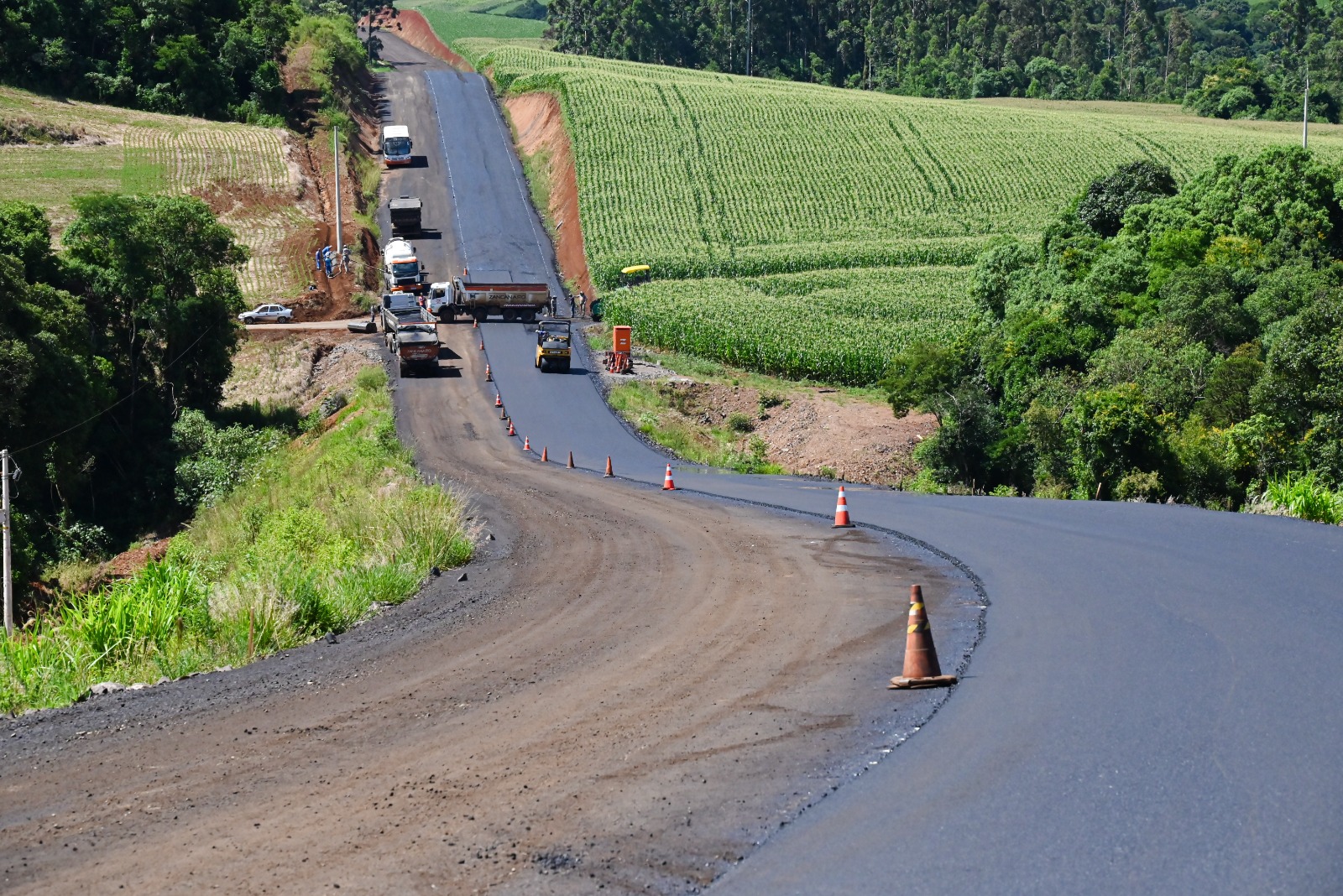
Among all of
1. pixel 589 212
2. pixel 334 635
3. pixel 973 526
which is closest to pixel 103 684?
pixel 334 635

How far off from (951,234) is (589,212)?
22143 mm

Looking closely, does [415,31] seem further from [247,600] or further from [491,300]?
[247,600]

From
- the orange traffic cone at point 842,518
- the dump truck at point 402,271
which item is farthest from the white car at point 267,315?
the orange traffic cone at point 842,518

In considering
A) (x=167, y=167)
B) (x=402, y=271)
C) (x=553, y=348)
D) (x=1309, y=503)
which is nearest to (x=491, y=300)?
(x=402, y=271)

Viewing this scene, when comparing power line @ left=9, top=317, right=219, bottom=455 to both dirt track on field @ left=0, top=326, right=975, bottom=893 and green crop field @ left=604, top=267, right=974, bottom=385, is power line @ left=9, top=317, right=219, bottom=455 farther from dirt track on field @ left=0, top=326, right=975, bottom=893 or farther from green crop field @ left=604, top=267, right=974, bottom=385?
dirt track on field @ left=0, top=326, right=975, bottom=893

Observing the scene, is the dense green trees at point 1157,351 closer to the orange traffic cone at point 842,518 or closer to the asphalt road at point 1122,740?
the orange traffic cone at point 842,518

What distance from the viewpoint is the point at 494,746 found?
11141mm

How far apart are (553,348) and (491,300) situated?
9469 millimetres

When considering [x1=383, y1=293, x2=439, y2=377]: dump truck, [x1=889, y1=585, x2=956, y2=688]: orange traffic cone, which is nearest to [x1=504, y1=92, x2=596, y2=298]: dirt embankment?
[x1=383, y1=293, x2=439, y2=377]: dump truck

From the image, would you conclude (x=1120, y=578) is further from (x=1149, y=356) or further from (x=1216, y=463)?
(x=1149, y=356)

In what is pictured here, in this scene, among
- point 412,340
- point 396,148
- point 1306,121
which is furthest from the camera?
point 396,148

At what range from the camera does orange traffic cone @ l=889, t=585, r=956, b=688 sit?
12383 millimetres

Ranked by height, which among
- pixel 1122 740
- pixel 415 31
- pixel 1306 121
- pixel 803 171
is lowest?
pixel 1122 740

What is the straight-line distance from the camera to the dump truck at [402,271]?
66312 mm
